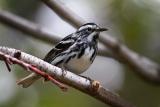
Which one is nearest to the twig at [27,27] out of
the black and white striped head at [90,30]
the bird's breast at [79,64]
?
the black and white striped head at [90,30]

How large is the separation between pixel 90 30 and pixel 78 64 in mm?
571

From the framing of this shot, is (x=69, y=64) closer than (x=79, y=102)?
Yes

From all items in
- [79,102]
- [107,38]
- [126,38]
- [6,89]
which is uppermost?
[126,38]

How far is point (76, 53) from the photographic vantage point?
3699 mm

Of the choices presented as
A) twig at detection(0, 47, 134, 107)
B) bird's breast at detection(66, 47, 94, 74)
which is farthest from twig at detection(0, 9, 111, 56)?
twig at detection(0, 47, 134, 107)

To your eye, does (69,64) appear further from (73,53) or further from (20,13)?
(20,13)

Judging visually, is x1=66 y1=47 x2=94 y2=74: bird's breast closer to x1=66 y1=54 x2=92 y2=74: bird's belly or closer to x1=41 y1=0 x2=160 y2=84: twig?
x1=66 y1=54 x2=92 y2=74: bird's belly

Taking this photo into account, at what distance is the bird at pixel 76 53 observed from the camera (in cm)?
361

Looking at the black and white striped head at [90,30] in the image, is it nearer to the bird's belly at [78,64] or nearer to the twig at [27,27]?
the bird's belly at [78,64]

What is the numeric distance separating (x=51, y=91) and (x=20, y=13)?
1177 mm

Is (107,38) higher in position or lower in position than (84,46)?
higher

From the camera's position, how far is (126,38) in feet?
20.5

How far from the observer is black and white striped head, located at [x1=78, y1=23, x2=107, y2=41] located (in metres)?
4.02

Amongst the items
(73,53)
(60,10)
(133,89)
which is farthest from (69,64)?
(133,89)
